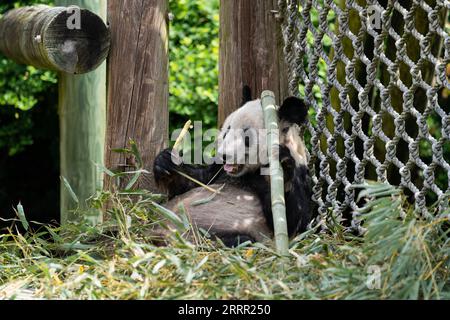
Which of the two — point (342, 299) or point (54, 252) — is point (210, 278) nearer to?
point (342, 299)

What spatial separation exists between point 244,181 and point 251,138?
264mm

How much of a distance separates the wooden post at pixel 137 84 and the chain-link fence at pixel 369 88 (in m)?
0.75

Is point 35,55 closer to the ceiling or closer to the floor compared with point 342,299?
closer to the ceiling

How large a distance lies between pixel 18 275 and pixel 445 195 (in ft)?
6.42

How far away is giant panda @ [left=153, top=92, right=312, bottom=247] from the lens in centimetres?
412

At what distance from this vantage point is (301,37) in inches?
177

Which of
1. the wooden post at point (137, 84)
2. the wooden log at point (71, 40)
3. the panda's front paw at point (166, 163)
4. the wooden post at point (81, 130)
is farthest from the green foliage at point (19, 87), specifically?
the panda's front paw at point (166, 163)

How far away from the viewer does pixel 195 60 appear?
6594mm

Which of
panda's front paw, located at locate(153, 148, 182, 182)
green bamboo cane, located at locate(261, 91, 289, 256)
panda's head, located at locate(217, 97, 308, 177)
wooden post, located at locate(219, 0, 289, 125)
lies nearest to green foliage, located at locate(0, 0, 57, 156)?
wooden post, located at locate(219, 0, 289, 125)

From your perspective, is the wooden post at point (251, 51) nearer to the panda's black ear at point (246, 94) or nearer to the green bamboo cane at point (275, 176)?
the panda's black ear at point (246, 94)

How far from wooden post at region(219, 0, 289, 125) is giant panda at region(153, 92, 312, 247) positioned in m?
0.20

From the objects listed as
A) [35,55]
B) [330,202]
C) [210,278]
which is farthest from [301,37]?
[210,278]

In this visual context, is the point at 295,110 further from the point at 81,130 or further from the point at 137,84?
the point at 81,130
